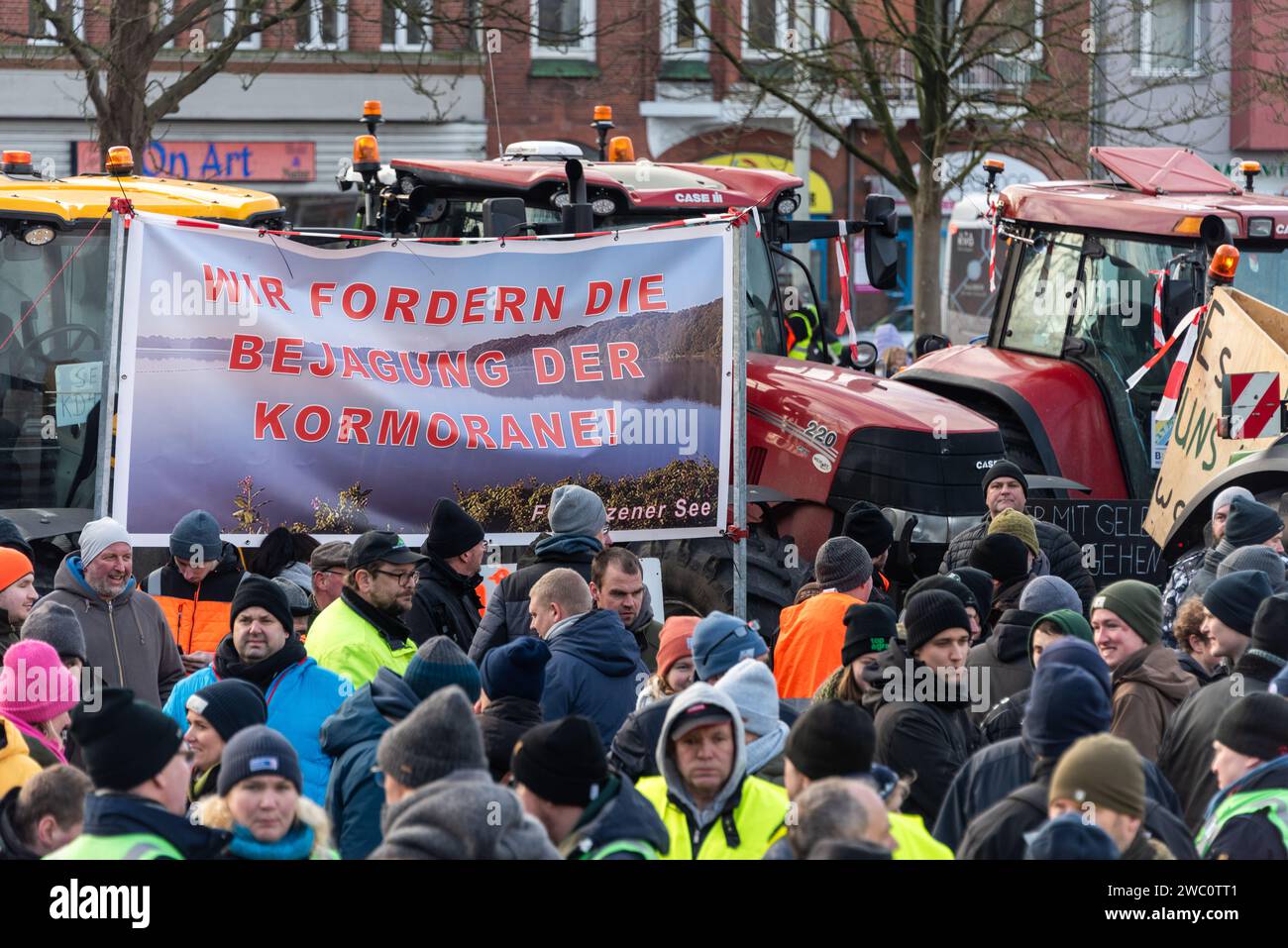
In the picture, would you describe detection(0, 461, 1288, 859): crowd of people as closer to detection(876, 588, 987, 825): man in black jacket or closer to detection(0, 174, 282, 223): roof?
detection(876, 588, 987, 825): man in black jacket

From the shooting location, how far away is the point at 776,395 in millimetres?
10328

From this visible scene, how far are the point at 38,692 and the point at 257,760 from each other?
4.79 feet

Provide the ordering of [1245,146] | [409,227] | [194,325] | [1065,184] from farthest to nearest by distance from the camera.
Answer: [1245,146]
[1065,184]
[409,227]
[194,325]

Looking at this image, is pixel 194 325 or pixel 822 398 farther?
pixel 822 398

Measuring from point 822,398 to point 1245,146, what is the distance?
2138cm

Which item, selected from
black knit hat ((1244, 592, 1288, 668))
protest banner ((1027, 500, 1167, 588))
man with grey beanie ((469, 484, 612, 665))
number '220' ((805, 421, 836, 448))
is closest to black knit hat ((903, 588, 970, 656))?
black knit hat ((1244, 592, 1288, 668))

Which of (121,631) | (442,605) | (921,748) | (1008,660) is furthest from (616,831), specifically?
(121,631)

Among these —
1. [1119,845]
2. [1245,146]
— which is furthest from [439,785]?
[1245,146]

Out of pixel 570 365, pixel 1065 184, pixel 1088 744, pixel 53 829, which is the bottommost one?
pixel 53 829

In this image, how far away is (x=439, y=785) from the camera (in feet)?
13.8

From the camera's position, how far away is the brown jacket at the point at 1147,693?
19.8 ft

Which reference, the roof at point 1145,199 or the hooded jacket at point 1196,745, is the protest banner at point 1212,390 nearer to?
the roof at point 1145,199

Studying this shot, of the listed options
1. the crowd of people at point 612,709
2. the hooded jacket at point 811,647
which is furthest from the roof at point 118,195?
the hooded jacket at point 811,647
